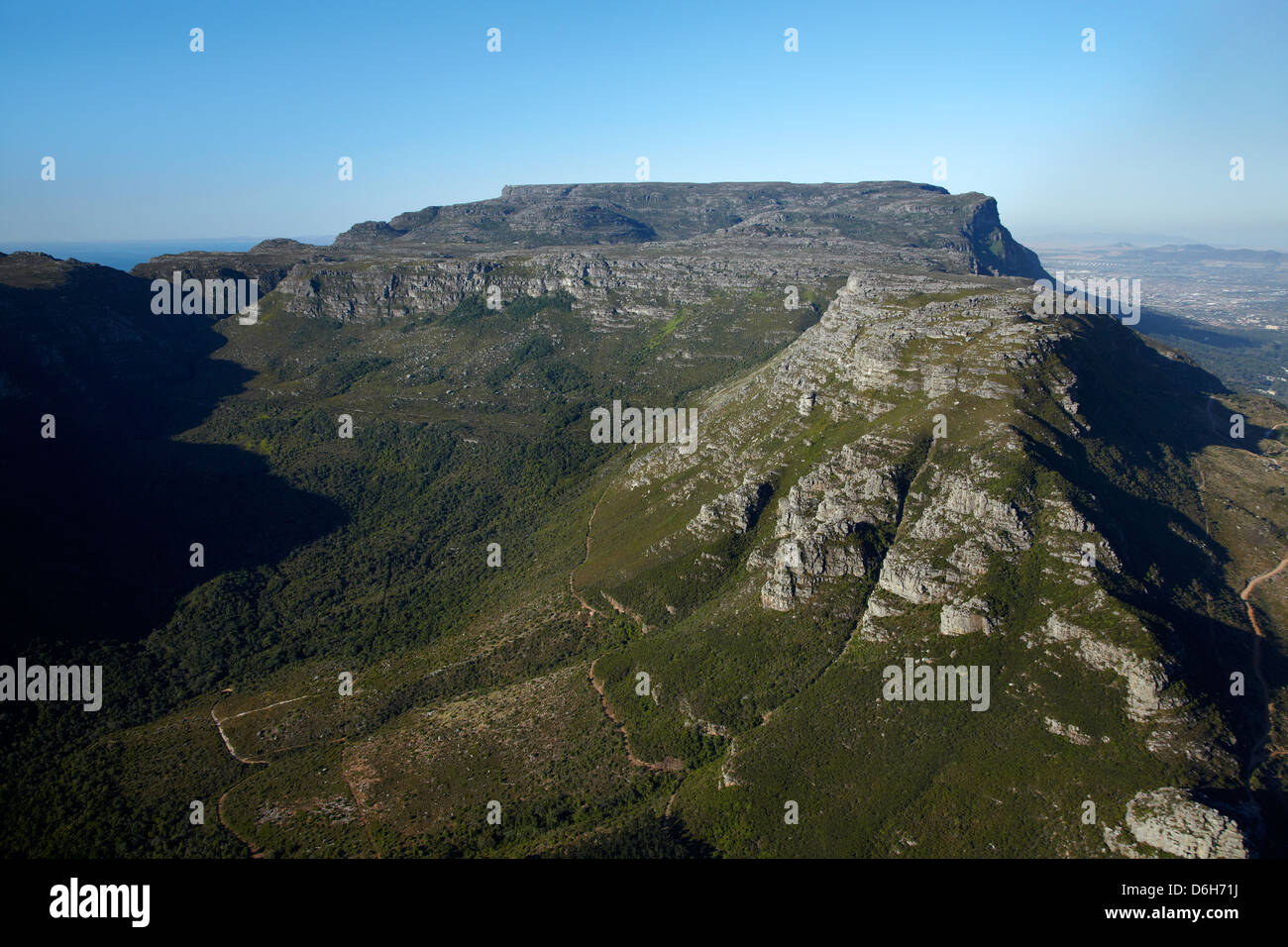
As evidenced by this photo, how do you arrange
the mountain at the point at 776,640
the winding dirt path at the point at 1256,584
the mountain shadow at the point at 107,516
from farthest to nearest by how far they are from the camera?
the mountain shadow at the point at 107,516 → the winding dirt path at the point at 1256,584 → the mountain at the point at 776,640

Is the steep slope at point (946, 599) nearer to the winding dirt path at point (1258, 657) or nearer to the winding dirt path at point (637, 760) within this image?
the winding dirt path at point (1258, 657)

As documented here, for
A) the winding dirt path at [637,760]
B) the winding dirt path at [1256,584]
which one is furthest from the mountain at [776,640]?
the winding dirt path at [637,760]

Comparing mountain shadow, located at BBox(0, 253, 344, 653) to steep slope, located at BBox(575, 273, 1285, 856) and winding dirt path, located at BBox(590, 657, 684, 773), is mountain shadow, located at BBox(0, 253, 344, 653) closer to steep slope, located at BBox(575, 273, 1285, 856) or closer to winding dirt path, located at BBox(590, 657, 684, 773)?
steep slope, located at BBox(575, 273, 1285, 856)

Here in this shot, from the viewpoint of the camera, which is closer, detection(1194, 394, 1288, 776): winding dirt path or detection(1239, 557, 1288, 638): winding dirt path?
detection(1194, 394, 1288, 776): winding dirt path

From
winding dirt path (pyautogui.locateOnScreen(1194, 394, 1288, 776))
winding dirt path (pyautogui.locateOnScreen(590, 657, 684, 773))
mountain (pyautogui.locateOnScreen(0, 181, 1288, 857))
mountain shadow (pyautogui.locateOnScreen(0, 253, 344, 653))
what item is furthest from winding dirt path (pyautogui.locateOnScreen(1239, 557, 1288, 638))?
mountain shadow (pyautogui.locateOnScreen(0, 253, 344, 653))

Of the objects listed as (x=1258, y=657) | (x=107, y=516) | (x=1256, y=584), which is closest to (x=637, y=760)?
(x=1258, y=657)

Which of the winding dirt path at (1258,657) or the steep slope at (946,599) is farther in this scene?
the winding dirt path at (1258,657)

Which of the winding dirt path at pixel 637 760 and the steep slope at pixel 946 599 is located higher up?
the steep slope at pixel 946 599

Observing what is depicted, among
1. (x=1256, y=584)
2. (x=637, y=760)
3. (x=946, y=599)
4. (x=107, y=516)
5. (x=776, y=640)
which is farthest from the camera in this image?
(x=107, y=516)

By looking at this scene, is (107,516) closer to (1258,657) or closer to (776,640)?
(776,640)
